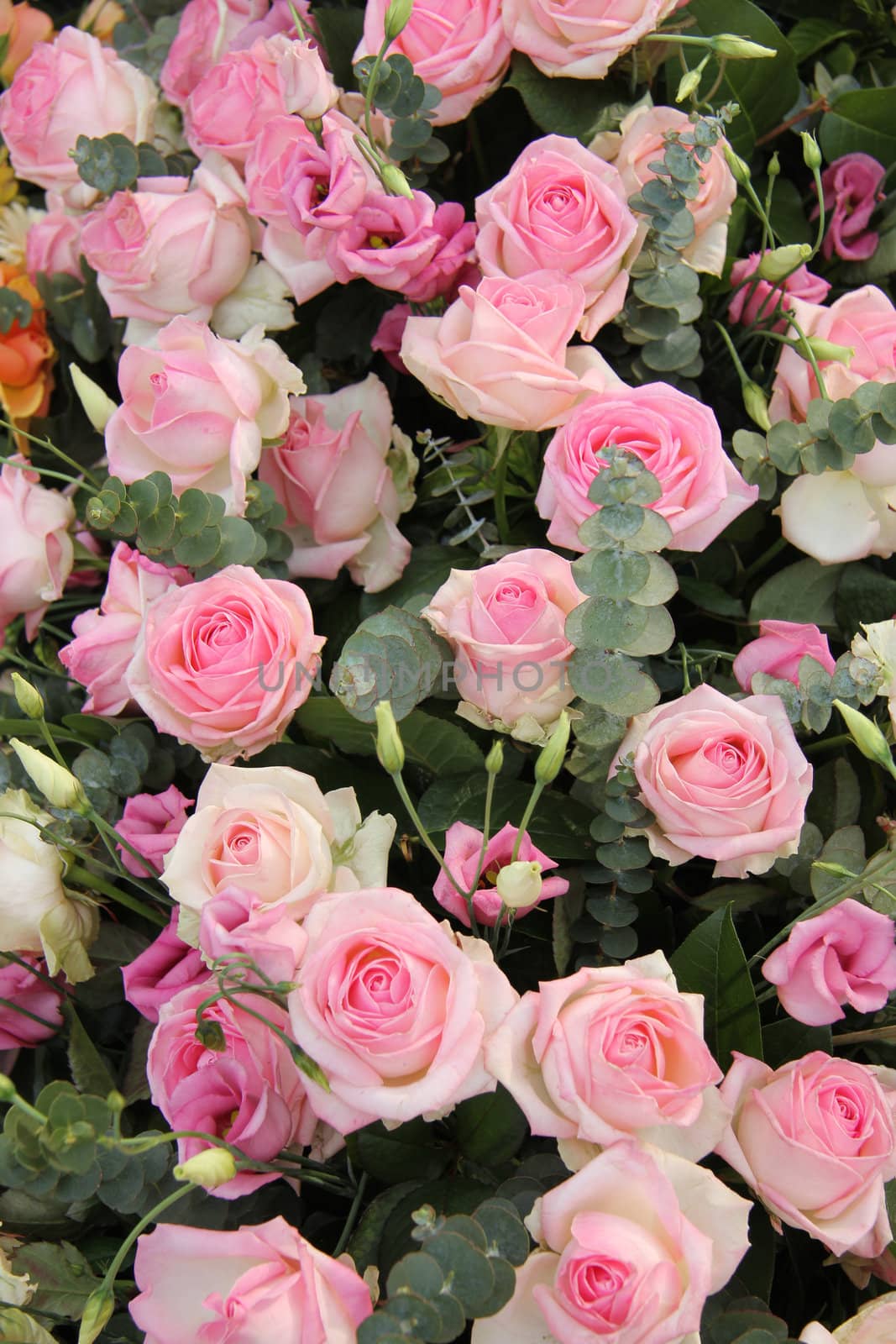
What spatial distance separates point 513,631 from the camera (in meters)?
0.53

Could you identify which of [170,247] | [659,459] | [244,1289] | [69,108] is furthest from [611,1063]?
[69,108]

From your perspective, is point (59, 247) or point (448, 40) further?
point (59, 247)

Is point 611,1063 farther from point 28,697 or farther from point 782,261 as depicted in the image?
point 782,261

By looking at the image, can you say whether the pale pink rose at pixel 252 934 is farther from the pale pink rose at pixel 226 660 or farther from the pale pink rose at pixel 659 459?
the pale pink rose at pixel 659 459

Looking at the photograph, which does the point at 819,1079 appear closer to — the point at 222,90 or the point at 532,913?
the point at 532,913

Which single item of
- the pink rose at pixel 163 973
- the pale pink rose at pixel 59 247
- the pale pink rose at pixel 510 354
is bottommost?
the pink rose at pixel 163 973

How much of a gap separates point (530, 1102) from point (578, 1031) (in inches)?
1.4

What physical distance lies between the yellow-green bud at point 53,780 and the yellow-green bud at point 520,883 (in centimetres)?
21

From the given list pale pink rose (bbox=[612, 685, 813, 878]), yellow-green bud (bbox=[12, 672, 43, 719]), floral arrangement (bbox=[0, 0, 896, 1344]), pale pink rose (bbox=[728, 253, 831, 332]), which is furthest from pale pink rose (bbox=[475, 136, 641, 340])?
yellow-green bud (bbox=[12, 672, 43, 719])

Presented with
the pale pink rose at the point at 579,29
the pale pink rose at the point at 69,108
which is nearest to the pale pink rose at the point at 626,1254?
the pale pink rose at the point at 579,29

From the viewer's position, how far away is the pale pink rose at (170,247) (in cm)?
71

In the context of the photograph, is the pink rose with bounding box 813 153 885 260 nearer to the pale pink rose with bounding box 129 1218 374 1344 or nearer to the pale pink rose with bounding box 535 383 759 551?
the pale pink rose with bounding box 535 383 759 551

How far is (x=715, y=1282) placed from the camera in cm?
45

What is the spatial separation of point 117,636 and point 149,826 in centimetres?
11
